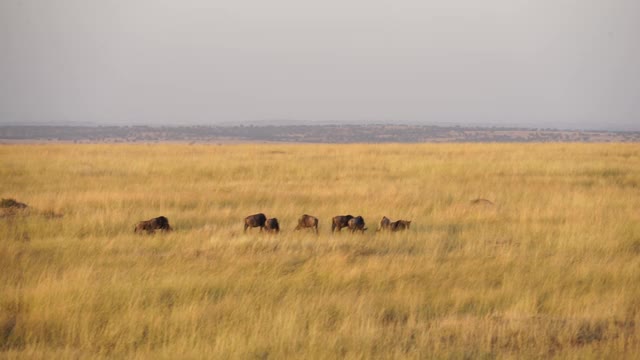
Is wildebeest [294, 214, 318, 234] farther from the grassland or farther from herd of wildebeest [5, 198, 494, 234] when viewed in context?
the grassland

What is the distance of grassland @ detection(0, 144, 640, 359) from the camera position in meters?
5.90

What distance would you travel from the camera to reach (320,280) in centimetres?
801

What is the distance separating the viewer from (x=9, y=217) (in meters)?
12.7

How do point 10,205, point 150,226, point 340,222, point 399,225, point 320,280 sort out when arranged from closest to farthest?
point 320,280 < point 150,226 < point 340,222 < point 399,225 < point 10,205

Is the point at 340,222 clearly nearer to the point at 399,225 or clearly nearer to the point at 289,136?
the point at 399,225

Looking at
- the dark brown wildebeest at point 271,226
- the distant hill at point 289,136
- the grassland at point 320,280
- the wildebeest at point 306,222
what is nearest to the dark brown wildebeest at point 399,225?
the grassland at point 320,280

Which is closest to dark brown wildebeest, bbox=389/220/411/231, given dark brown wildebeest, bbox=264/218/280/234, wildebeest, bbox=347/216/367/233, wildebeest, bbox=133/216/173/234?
wildebeest, bbox=347/216/367/233

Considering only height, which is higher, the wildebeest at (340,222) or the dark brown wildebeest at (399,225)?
the wildebeest at (340,222)

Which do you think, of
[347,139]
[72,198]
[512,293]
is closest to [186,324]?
[512,293]

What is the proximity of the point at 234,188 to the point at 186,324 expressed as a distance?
1264 centimetres

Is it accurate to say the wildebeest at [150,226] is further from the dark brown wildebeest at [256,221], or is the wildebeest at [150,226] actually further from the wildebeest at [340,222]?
the wildebeest at [340,222]

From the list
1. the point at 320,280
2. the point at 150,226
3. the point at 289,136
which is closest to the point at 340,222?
the point at 150,226

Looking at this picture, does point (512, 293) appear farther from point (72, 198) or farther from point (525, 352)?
point (72, 198)

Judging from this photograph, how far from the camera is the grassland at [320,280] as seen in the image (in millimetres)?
5898
